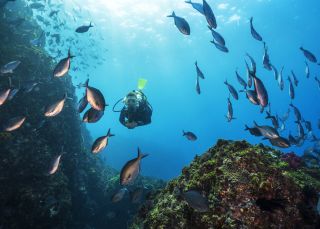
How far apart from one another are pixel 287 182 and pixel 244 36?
44.9m

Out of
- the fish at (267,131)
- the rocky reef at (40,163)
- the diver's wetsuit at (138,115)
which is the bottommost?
the rocky reef at (40,163)

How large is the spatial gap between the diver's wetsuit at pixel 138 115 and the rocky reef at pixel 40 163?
204cm

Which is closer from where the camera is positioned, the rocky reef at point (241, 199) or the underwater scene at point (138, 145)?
the rocky reef at point (241, 199)

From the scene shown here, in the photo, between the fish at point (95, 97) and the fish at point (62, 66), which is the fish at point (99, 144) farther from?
the fish at point (62, 66)

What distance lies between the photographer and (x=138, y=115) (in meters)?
8.99

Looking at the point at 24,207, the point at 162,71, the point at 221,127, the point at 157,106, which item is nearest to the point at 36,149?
the point at 24,207

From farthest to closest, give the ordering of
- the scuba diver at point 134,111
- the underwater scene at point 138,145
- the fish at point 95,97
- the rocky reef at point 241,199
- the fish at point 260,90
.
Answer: the scuba diver at point 134,111 → the fish at point 260,90 → the fish at point 95,97 → the underwater scene at point 138,145 → the rocky reef at point 241,199

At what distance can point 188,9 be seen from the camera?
3572 cm

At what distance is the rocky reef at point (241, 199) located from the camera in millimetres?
4094

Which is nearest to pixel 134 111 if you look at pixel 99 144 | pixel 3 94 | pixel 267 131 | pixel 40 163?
pixel 99 144

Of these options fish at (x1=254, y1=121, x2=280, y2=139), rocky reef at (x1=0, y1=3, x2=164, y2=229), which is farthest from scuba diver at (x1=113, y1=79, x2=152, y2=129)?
fish at (x1=254, y1=121, x2=280, y2=139)

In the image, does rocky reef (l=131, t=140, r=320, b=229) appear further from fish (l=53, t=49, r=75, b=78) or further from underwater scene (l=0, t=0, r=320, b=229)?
fish (l=53, t=49, r=75, b=78)

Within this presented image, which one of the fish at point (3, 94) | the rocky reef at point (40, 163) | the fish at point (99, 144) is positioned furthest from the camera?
the rocky reef at point (40, 163)

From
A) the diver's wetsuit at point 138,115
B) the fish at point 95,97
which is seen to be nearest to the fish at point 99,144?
the fish at point 95,97
